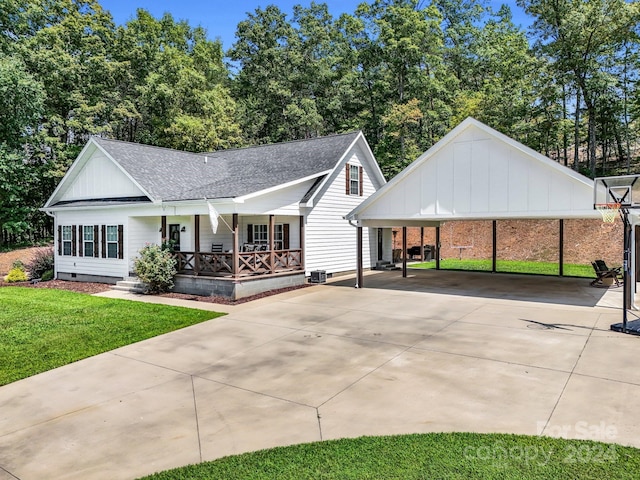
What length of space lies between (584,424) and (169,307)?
34.6ft

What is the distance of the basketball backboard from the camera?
964cm

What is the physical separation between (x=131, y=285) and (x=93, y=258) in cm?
328

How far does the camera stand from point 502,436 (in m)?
4.58

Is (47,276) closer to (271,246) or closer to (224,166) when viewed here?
(224,166)

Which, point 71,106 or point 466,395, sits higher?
point 71,106

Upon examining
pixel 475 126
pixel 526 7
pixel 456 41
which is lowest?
pixel 475 126

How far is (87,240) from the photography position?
60.2 feet

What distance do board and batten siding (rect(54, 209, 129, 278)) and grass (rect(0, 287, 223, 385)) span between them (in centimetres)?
260

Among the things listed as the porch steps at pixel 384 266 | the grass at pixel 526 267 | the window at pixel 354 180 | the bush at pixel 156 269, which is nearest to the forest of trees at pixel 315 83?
the grass at pixel 526 267

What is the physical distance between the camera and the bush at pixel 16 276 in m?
18.8

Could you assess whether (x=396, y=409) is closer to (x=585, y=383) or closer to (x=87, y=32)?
(x=585, y=383)

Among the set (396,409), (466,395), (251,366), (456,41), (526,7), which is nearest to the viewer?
(396,409)

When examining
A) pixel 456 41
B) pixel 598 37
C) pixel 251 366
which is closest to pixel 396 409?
pixel 251 366

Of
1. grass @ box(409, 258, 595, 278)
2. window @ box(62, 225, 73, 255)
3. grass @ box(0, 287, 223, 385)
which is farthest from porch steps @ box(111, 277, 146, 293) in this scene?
grass @ box(409, 258, 595, 278)
